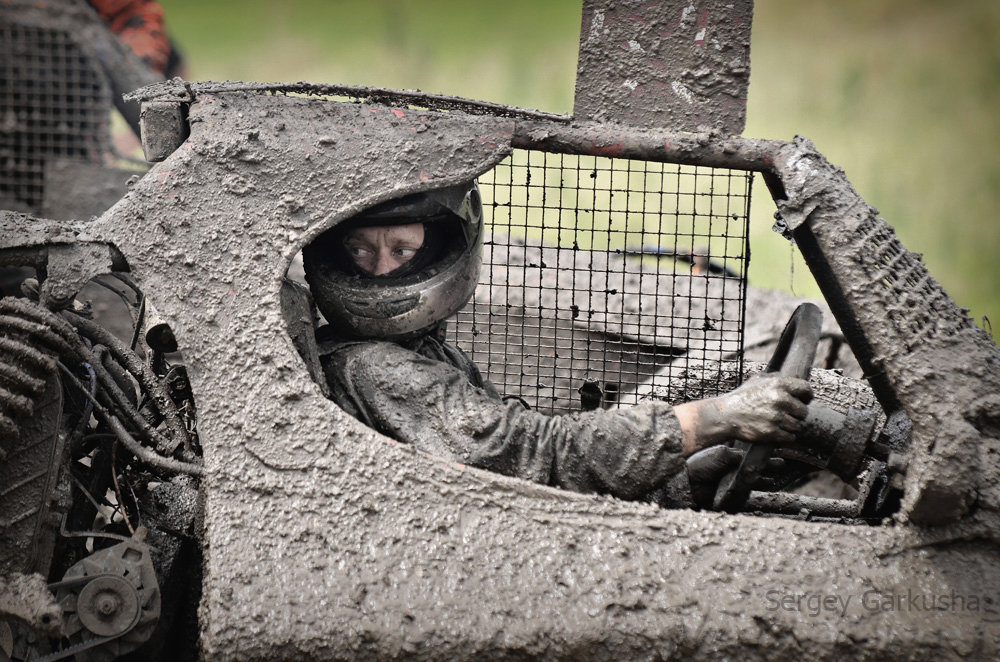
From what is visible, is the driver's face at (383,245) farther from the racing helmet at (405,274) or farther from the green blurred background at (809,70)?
the green blurred background at (809,70)

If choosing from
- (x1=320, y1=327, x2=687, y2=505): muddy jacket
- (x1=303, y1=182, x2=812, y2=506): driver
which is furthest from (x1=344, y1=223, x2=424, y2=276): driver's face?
(x1=320, y1=327, x2=687, y2=505): muddy jacket

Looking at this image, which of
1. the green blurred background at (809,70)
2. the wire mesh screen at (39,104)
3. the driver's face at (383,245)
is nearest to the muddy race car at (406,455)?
the driver's face at (383,245)

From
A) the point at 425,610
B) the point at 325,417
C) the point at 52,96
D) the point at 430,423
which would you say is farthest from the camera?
the point at 52,96

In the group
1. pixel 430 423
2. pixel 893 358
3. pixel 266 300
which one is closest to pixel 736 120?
pixel 893 358

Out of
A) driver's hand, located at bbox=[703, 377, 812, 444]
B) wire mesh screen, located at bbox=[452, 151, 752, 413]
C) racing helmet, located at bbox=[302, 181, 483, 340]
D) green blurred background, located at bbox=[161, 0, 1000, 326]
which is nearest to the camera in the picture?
driver's hand, located at bbox=[703, 377, 812, 444]

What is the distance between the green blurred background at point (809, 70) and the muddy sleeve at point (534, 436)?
4503 millimetres

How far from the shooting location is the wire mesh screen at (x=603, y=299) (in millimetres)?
2660

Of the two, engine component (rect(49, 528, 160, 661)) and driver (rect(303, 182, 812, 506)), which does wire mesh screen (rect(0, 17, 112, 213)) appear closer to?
driver (rect(303, 182, 812, 506))

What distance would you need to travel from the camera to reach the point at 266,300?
186 centimetres

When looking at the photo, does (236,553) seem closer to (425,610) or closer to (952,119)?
(425,610)

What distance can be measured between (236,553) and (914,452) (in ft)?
4.65

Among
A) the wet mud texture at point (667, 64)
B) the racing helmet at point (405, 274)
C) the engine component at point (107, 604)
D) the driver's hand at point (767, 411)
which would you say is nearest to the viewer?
the engine component at point (107, 604)

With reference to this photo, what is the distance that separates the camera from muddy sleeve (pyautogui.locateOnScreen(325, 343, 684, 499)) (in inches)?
77.2

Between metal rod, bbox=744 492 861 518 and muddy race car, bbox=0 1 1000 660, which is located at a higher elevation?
muddy race car, bbox=0 1 1000 660
